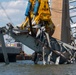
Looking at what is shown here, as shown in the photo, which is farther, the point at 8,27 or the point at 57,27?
the point at 57,27

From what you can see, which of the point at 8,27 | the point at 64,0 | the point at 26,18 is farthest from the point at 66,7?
the point at 8,27

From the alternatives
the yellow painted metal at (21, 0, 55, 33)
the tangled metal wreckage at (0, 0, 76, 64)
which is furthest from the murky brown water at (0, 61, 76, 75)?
the yellow painted metal at (21, 0, 55, 33)

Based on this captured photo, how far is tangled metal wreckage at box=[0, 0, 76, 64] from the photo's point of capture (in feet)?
221

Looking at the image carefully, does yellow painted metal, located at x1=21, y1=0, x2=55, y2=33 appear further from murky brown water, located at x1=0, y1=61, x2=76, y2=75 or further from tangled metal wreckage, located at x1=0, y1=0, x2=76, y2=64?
murky brown water, located at x1=0, y1=61, x2=76, y2=75

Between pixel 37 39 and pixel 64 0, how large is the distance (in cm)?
2530

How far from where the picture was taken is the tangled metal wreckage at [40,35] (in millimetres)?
67375

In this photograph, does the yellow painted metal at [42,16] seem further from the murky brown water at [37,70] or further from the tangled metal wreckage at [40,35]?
the murky brown water at [37,70]

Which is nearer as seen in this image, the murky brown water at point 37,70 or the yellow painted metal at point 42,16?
Answer: the murky brown water at point 37,70

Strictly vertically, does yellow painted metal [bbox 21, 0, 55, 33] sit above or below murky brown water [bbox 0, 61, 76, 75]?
above

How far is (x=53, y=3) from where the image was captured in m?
93.2

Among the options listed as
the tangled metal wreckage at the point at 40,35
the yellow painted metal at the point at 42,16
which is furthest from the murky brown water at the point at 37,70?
the yellow painted metal at the point at 42,16

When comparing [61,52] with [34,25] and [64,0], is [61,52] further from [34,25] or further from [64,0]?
[64,0]

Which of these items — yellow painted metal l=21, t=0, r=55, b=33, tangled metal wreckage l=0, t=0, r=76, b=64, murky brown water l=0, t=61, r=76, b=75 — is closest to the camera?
murky brown water l=0, t=61, r=76, b=75

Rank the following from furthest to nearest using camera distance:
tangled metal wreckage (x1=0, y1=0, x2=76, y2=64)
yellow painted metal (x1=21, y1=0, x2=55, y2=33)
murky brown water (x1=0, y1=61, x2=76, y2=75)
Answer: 1. yellow painted metal (x1=21, y1=0, x2=55, y2=33)
2. tangled metal wreckage (x1=0, y1=0, x2=76, y2=64)
3. murky brown water (x1=0, y1=61, x2=76, y2=75)
